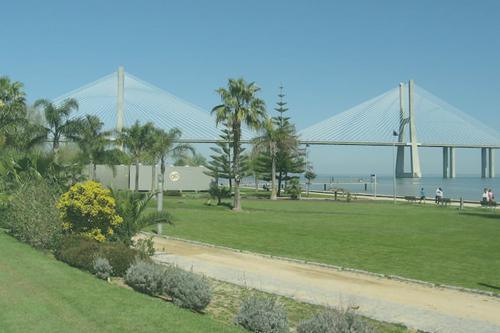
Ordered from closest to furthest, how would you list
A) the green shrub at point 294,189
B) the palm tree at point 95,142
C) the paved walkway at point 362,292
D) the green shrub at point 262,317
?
1. the green shrub at point 262,317
2. the paved walkway at point 362,292
3. the palm tree at point 95,142
4. the green shrub at point 294,189

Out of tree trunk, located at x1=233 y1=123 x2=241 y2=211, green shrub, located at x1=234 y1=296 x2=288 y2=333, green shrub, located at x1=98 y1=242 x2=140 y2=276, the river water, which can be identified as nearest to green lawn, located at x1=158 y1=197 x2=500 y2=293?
green shrub, located at x1=98 y1=242 x2=140 y2=276

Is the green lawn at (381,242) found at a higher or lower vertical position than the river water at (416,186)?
lower

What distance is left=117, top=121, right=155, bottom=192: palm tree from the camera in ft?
149

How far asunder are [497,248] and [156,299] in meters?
11.7

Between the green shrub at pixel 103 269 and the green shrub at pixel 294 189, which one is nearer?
the green shrub at pixel 103 269

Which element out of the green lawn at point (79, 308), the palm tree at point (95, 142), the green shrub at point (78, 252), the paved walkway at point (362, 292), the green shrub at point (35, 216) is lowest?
the paved walkway at point (362, 292)

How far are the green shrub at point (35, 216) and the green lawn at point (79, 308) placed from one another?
2.90 m

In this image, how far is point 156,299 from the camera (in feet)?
26.3

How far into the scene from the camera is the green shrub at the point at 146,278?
828 cm

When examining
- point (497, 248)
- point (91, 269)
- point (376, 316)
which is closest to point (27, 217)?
point (91, 269)

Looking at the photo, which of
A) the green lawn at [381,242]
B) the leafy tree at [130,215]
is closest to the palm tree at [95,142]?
the green lawn at [381,242]

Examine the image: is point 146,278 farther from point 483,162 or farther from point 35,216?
point 483,162

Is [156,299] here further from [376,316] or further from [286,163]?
[286,163]

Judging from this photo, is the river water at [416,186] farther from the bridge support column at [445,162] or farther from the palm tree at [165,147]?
the palm tree at [165,147]
